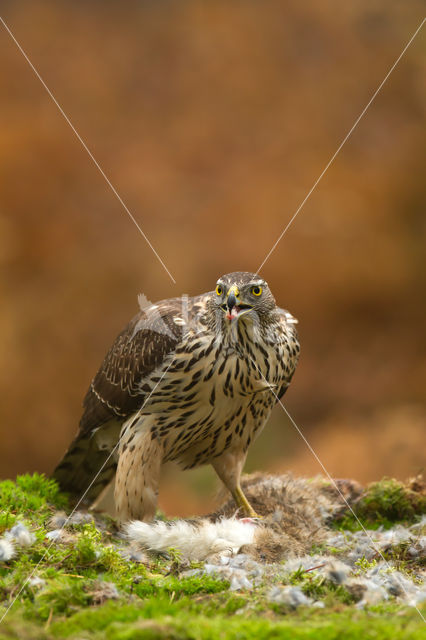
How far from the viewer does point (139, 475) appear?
3535mm

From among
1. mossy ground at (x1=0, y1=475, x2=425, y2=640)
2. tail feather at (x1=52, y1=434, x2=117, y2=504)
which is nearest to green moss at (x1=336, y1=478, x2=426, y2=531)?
tail feather at (x1=52, y1=434, x2=117, y2=504)

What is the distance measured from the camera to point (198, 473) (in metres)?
6.29

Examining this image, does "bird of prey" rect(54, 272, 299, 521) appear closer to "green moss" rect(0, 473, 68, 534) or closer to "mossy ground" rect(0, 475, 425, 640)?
"green moss" rect(0, 473, 68, 534)

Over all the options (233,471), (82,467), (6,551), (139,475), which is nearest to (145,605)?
(6,551)

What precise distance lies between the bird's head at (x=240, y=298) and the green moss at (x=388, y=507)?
4.39 ft

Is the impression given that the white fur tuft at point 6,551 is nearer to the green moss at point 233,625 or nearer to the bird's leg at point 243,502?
the green moss at point 233,625

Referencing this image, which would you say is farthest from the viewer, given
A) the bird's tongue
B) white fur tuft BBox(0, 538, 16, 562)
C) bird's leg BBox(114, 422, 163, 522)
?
bird's leg BBox(114, 422, 163, 522)

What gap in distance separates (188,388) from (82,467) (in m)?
1.05

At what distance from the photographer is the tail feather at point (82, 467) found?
4016 millimetres

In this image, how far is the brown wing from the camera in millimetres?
3447

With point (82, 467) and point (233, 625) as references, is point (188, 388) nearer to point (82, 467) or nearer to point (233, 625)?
point (82, 467)

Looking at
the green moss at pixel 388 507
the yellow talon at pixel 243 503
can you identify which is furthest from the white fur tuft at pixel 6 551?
the green moss at pixel 388 507

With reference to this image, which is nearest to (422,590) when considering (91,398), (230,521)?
(230,521)

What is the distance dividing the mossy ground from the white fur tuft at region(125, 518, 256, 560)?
3.2 inches
